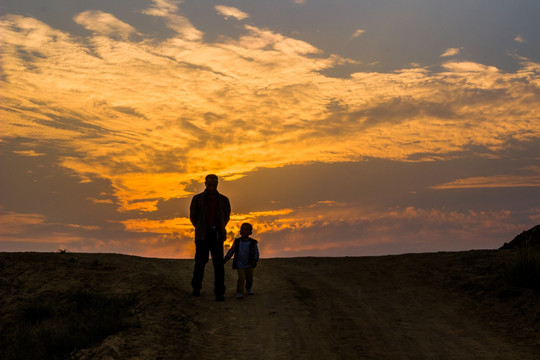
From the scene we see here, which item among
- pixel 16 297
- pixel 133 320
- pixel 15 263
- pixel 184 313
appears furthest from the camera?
pixel 15 263

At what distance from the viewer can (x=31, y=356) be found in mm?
9922

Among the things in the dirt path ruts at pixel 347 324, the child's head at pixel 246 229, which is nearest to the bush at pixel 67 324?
the dirt path ruts at pixel 347 324

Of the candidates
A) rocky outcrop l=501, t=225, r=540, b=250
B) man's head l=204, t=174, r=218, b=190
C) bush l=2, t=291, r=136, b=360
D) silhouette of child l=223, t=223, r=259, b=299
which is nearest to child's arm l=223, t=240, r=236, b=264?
silhouette of child l=223, t=223, r=259, b=299

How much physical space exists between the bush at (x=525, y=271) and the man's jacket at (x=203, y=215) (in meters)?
8.02

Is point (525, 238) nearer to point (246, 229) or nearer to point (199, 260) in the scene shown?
point (246, 229)

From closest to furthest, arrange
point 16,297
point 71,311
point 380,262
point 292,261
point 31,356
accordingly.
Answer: point 31,356
point 71,311
point 16,297
point 380,262
point 292,261

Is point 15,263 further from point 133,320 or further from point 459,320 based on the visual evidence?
point 459,320

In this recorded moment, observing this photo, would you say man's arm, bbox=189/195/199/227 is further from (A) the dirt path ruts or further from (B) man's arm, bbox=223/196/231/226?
(A) the dirt path ruts

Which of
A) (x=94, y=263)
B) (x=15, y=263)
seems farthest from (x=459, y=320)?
(x=15, y=263)

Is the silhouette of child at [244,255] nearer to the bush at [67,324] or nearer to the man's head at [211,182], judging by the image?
the man's head at [211,182]

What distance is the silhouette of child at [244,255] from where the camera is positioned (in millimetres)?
13703

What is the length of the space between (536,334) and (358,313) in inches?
150

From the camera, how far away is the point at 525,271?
14102 millimetres

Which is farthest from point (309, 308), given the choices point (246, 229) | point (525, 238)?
point (525, 238)
